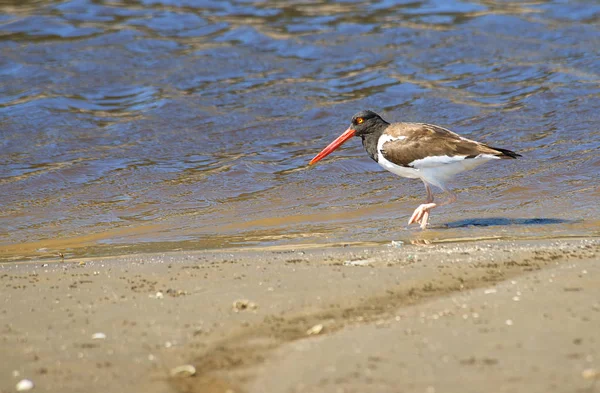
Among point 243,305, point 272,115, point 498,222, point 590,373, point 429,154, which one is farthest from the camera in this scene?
point 272,115

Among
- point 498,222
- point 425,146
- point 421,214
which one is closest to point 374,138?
point 425,146

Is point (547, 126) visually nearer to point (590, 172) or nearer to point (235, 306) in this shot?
point (590, 172)

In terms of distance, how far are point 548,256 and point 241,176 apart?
4735 millimetres

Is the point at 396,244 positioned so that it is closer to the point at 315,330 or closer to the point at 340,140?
the point at 315,330

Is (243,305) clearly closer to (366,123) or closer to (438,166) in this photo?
(438,166)

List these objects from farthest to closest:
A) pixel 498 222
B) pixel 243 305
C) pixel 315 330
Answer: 1. pixel 498 222
2. pixel 243 305
3. pixel 315 330

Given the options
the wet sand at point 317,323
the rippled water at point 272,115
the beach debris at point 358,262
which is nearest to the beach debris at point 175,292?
the wet sand at point 317,323

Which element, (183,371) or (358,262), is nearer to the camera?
(183,371)

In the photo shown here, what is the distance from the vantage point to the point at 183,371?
12.5 ft

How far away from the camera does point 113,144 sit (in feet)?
35.4

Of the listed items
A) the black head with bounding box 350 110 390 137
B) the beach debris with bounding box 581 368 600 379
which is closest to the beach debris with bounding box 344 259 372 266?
the beach debris with bounding box 581 368 600 379

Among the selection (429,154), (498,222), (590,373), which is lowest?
(498,222)

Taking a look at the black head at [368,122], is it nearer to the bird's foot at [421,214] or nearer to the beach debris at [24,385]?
the bird's foot at [421,214]

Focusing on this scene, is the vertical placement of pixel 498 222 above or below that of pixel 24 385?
below
